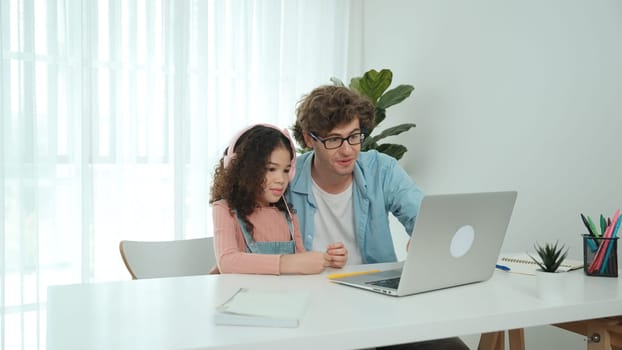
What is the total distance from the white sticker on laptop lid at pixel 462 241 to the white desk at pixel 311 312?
0.08 meters

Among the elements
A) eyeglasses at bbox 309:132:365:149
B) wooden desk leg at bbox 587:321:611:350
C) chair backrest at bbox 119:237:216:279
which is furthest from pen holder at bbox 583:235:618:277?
chair backrest at bbox 119:237:216:279

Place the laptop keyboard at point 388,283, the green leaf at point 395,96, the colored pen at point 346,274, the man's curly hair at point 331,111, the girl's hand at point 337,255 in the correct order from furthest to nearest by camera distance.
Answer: the green leaf at point 395,96 < the man's curly hair at point 331,111 < the girl's hand at point 337,255 < the colored pen at point 346,274 < the laptop keyboard at point 388,283

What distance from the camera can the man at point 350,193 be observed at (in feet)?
5.78

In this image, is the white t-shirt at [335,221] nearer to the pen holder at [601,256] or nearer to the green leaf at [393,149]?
the pen holder at [601,256]

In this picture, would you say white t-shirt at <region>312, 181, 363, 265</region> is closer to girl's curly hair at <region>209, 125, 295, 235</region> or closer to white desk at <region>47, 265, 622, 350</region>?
girl's curly hair at <region>209, 125, 295, 235</region>

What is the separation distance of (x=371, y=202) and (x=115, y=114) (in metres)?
1.67

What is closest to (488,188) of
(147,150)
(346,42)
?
(346,42)

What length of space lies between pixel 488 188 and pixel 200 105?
1631 millimetres

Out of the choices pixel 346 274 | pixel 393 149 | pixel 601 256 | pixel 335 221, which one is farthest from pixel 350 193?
pixel 393 149

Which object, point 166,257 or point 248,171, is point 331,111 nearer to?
point 248,171

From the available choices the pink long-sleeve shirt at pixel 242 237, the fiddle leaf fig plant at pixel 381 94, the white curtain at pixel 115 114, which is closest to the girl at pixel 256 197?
the pink long-sleeve shirt at pixel 242 237

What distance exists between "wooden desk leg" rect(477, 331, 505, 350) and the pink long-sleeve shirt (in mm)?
580

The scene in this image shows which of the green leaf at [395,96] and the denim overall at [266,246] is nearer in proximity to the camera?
the denim overall at [266,246]

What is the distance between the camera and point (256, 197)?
1.60m
